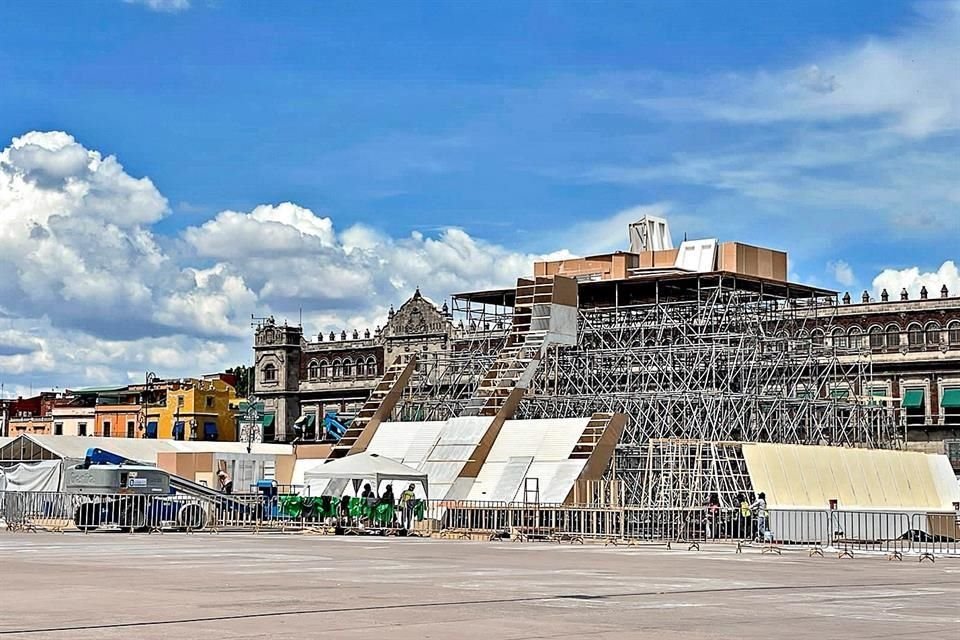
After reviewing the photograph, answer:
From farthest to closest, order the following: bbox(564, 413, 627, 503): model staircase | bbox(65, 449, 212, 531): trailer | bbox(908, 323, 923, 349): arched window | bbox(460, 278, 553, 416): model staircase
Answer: bbox(908, 323, 923, 349): arched window
bbox(460, 278, 553, 416): model staircase
bbox(564, 413, 627, 503): model staircase
bbox(65, 449, 212, 531): trailer

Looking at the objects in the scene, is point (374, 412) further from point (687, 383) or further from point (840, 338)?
point (840, 338)

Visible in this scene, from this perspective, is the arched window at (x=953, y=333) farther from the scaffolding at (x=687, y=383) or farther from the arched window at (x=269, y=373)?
the arched window at (x=269, y=373)

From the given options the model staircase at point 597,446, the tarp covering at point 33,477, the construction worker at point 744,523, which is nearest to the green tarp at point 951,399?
the model staircase at point 597,446

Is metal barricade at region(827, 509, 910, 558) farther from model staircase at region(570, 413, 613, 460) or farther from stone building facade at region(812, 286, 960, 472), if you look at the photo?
stone building facade at region(812, 286, 960, 472)

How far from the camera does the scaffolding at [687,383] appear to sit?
170 ft

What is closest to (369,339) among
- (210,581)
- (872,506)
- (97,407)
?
(97,407)

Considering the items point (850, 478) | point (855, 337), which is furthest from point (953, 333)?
point (850, 478)

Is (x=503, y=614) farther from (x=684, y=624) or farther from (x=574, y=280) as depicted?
(x=574, y=280)

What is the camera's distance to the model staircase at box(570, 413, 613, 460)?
2041 inches

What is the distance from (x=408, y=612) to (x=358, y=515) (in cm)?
3010

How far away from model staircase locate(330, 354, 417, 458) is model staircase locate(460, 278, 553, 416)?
3.69 meters

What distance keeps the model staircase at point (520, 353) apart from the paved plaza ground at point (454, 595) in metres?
25.3

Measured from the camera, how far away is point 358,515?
46.2m

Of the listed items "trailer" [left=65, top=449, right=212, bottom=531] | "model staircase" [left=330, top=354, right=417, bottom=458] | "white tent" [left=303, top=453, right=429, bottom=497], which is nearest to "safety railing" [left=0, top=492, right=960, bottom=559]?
"trailer" [left=65, top=449, right=212, bottom=531]
